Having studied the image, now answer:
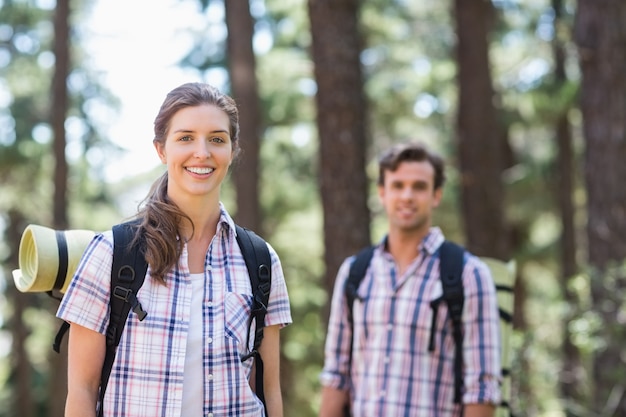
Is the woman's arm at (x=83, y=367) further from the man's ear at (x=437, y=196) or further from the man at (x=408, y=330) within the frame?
the man's ear at (x=437, y=196)

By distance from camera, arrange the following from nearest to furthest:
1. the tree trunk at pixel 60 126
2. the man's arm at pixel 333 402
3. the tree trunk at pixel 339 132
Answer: the man's arm at pixel 333 402 < the tree trunk at pixel 339 132 < the tree trunk at pixel 60 126

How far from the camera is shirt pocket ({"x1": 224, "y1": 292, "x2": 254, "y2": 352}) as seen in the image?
2898mm

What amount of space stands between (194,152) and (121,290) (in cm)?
54

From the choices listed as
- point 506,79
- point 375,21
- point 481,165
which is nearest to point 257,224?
point 481,165

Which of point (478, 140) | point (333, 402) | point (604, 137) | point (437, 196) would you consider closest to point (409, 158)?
point (437, 196)

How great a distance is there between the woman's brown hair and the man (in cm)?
170

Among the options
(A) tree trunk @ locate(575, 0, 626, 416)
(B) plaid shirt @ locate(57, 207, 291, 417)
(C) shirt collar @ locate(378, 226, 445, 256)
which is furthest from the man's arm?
(A) tree trunk @ locate(575, 0, 626, 416)

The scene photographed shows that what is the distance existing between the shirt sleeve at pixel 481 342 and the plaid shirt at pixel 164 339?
172cm

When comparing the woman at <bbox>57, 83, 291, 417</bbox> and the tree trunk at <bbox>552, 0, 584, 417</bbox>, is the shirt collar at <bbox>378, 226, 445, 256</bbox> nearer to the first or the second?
the woman at <bbox>57, 83, 291, 417</bbox>

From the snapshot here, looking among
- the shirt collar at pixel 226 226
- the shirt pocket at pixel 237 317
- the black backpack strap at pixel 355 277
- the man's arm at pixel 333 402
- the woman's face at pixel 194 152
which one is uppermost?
the woman's face at pixel 194 152

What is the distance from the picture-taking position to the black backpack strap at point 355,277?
15.3ft

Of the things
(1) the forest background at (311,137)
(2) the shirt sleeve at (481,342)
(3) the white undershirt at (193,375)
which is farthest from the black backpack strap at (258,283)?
(1) the forest background at (311,137)

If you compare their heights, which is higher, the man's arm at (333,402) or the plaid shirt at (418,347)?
the plaid shirt at (418,347)

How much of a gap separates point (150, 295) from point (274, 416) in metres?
0.67
